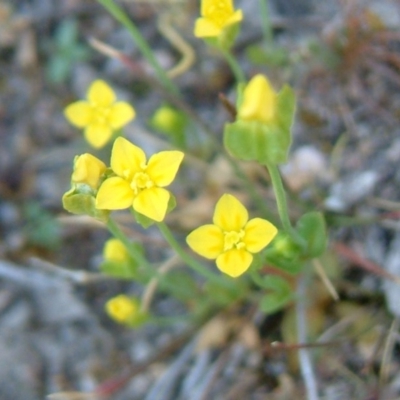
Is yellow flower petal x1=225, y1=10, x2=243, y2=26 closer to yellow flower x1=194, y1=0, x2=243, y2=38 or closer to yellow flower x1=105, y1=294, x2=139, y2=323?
yellow flower x1=194, y1=0, x2=243, y2=38

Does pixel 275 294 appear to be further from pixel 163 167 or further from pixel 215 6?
pixel 215 6

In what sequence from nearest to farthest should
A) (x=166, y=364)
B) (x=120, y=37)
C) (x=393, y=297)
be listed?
(x=393, y=297) → (x=166, y=364) → (x=120, y=37)

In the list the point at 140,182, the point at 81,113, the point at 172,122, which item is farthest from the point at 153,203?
the point at 172,122

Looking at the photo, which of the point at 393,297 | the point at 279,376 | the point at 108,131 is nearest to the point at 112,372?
the point at 279,376

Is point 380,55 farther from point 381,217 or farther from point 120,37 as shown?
point 120,37

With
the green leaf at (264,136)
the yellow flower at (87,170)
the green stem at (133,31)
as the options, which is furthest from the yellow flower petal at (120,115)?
the green leaf at (264,136)

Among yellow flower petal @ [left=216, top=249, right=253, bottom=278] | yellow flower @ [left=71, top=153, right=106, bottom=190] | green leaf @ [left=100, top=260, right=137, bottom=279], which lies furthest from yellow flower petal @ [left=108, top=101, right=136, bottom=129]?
yellow flower petal @ [left=216, top=249, right=253, bottom=278]

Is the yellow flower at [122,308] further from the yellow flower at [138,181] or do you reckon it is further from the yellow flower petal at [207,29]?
the yellow flower petal at [207,29]
